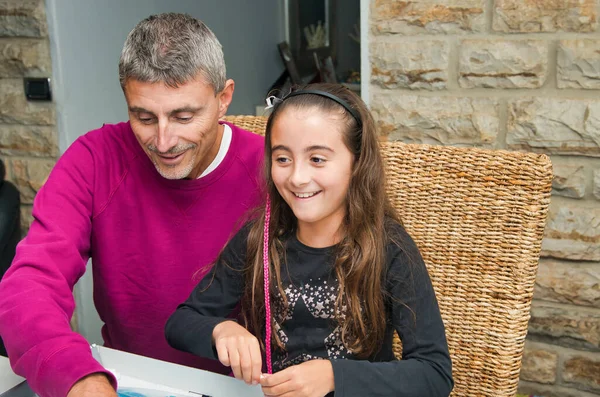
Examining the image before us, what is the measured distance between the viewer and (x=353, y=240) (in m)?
1.24

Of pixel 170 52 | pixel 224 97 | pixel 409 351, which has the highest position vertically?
pixel 170 52

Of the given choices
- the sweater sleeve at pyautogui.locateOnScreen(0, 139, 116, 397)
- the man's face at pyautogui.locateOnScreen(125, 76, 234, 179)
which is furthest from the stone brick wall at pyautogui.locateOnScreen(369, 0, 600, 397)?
the sweater sleeve at pyautogui.locateOnScreen(0, 139, 116, 397)

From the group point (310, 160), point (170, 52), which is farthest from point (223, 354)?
point (170, 52)

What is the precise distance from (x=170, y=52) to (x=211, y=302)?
0.50m

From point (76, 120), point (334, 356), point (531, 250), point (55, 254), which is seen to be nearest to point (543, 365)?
Result: point (531, 250)

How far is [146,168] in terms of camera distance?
1.50 meters

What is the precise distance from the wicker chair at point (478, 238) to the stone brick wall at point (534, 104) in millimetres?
630

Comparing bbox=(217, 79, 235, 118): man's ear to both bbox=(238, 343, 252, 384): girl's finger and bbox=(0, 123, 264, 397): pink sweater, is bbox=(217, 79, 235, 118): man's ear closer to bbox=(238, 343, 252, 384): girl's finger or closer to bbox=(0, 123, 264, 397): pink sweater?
bbox=(0, 123, 264, 397): pink sweater

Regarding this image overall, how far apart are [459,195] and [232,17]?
2.28 m

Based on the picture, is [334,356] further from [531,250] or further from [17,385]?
[17,385]

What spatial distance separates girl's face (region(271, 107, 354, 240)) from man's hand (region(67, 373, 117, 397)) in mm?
437

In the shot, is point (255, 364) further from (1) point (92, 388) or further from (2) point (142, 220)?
(2) point (142, 220)

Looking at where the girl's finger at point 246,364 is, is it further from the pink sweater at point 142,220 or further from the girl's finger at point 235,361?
the pink sweater at point 142,220

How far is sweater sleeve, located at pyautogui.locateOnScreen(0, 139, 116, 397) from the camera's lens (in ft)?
3.29
